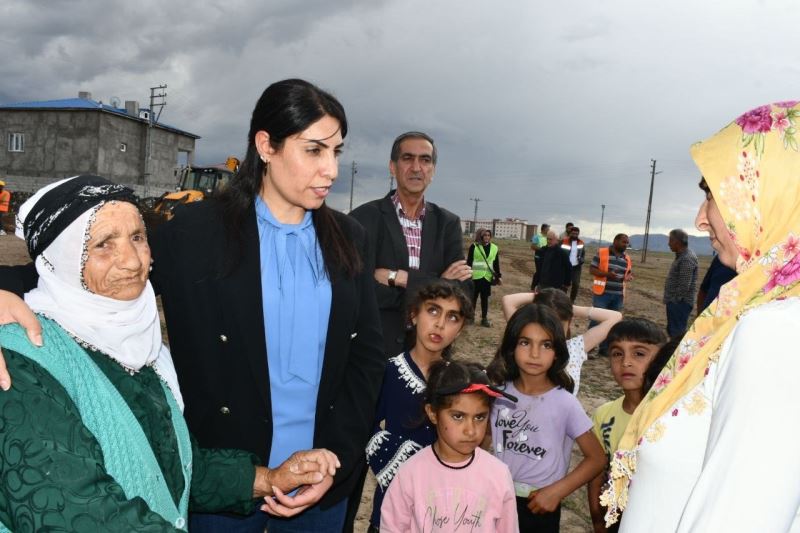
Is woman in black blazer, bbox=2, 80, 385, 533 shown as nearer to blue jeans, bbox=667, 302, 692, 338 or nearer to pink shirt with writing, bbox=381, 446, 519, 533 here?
pink shirt with writing, bbox=381, 446, 519, 533

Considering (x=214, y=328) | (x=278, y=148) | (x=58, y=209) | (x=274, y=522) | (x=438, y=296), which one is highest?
(x=278, y=148)

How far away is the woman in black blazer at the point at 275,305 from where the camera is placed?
2.07 meters

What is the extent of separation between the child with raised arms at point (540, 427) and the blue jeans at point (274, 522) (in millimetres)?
1204

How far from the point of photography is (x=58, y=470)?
3.38ft

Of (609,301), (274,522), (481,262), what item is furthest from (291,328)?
(481,262)

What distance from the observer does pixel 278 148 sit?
220 cm

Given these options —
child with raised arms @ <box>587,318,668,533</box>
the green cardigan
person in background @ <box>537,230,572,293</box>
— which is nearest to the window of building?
person in background @ <box>537,230,572,293</box>

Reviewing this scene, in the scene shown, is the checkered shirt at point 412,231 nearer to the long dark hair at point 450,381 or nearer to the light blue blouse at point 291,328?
the long dark hair at point 450,381

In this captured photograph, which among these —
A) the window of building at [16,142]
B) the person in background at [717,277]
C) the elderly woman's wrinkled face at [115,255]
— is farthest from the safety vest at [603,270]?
the window of building at [16,142]

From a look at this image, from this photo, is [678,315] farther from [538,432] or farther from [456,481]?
[456,481]

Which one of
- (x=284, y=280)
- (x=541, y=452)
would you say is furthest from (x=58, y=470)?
(x=541, y=452)

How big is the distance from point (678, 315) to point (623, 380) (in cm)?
675

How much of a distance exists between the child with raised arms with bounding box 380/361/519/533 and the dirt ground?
1.75 meters

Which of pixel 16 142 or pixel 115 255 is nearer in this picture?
pixel 115 255
